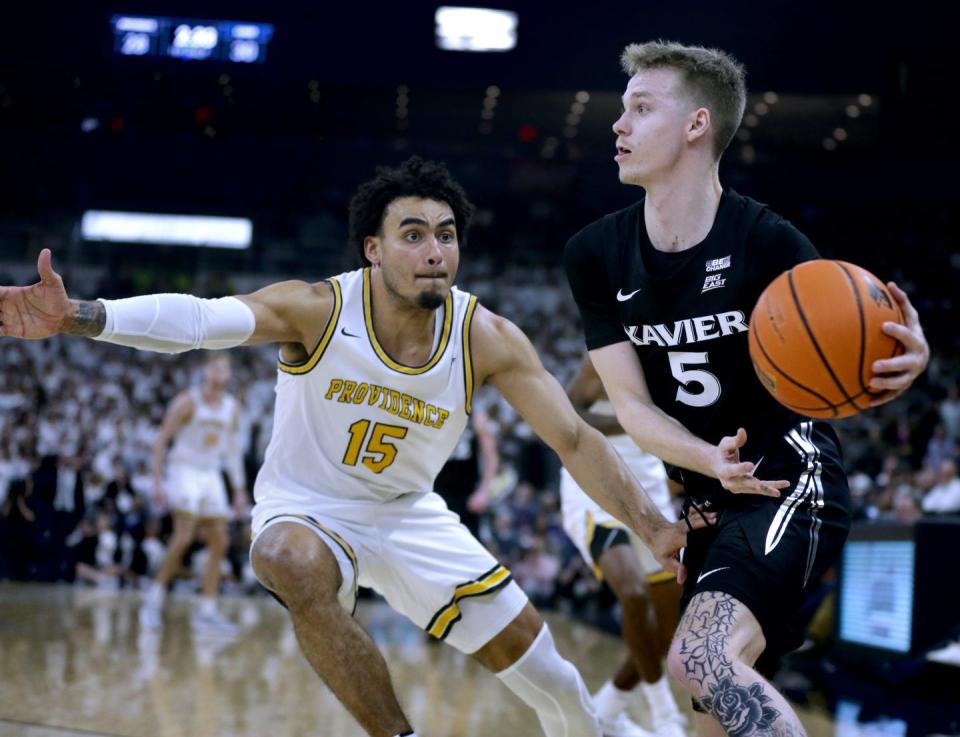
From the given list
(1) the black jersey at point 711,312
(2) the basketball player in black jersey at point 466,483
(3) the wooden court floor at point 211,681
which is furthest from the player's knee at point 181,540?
(1) the black jersey at point 711,312

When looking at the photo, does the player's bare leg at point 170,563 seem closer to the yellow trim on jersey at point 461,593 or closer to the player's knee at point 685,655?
the yellow trim on jersey at point 461,593

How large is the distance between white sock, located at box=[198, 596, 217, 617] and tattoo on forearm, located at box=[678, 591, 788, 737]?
6320 mm

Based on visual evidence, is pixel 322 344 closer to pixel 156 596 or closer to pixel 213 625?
pixel 213 625

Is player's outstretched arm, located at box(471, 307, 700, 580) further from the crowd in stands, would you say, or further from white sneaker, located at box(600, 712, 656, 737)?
the crowd in stands

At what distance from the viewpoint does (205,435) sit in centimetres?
950

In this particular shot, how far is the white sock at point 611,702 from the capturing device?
5.56m

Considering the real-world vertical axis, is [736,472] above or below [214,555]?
above

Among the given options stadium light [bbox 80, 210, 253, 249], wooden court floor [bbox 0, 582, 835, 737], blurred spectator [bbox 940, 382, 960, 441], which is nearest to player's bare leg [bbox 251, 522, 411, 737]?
wooden court floor [bbox 0, 582, 835, 737]

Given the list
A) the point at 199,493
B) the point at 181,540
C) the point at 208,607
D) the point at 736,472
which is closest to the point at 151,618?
the point at 208,607

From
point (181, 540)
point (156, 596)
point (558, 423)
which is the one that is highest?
point (558, 423)

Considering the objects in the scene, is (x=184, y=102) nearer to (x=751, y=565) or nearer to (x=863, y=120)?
(x=863, y=120)

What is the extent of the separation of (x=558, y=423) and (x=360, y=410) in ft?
2.20

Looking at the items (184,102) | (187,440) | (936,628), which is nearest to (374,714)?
(936,628)

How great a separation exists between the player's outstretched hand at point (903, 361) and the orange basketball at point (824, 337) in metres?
0.02
